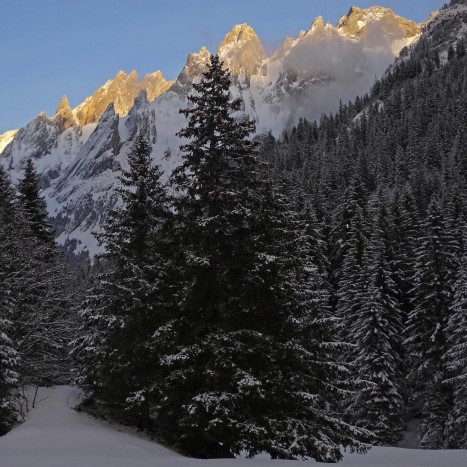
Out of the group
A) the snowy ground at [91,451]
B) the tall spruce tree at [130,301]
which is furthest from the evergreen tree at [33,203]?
the snowy ground at [91,451]

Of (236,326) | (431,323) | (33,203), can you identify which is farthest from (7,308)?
(431,323)

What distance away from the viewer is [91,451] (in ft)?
37.2

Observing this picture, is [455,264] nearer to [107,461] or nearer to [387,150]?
A: [107,461]

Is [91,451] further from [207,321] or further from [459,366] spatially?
[459,366]

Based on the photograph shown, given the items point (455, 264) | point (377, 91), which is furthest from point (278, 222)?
point (377, 91)

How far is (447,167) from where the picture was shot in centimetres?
9825

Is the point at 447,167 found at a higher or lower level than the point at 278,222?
higher

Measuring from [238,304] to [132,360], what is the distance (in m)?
3.30

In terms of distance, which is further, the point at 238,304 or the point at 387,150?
the point at 387,150

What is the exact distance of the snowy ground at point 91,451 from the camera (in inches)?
380

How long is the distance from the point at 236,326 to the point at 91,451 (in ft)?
14.5

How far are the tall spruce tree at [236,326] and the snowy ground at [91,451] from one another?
122 centimetres

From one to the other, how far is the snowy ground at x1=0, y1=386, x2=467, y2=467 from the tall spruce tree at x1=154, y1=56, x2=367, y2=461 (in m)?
1.22

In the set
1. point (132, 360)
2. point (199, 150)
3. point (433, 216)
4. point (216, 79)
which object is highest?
point (433, 216)
